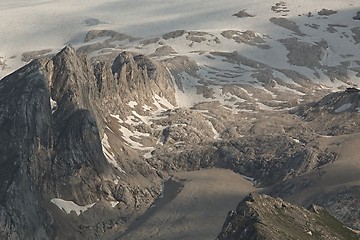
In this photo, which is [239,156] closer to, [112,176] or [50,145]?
[112,176]

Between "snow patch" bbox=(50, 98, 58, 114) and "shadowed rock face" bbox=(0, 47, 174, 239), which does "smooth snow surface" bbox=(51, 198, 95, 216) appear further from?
"snow patch" bbox=(50, 98, 58, 114)

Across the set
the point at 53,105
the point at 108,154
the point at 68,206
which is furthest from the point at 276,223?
the point at 53,105

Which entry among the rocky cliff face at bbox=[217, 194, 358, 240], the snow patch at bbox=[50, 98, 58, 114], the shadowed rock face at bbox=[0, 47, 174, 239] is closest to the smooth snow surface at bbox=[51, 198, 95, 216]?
the shadowed rock face at bbox=[0, 47, 174, 239]

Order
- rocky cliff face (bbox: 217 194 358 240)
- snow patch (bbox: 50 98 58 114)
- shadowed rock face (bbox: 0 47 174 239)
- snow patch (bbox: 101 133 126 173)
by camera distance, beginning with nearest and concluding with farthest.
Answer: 1. rocky cliff face (bbox: 217 194 358 240)
2. shadowed rock face (bbox: 0 47 174 239)
3. snow patch (bbox: 101 133 126 173)
4. snow patch (bbox: 50 98 58 114)

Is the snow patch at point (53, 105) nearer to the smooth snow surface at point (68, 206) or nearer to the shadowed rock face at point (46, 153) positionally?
the shadowed rock face at point (46, 153)

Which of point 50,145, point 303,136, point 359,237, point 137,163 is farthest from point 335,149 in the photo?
point 359,237

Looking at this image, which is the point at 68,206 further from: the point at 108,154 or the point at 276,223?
the point at 276,223
